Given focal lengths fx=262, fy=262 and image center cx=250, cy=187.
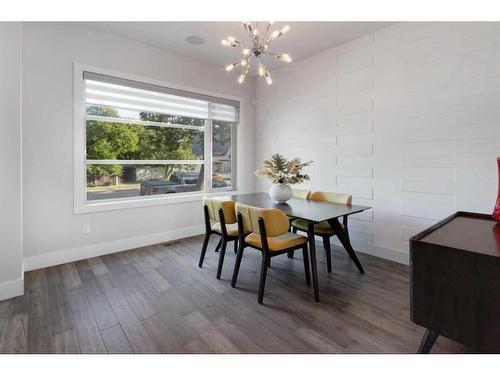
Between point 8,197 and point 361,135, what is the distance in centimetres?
386

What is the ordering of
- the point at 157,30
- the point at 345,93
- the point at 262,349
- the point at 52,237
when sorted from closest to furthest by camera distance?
the point at 262,349, the point at 52,237, the point at 157,30, the point at 345,93

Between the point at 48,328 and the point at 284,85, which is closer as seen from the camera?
the point at 48,328

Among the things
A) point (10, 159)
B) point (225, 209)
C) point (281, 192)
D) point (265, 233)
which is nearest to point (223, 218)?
point (225, 209)

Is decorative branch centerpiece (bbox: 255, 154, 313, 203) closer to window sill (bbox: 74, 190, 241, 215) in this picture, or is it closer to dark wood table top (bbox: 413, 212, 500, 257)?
dark wood table top (bbox: 413, 212, 500, 257)

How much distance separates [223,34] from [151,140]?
1759mm

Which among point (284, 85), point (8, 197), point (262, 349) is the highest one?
point (284, 85)

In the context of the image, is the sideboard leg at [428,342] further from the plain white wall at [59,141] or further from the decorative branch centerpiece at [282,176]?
the plain white wall at [59,141]

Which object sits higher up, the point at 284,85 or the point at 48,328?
the point at 284,85

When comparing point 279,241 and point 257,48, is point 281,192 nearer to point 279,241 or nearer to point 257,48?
point 279,241

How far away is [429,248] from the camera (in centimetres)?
130

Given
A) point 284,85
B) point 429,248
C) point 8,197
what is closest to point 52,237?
point 8,197

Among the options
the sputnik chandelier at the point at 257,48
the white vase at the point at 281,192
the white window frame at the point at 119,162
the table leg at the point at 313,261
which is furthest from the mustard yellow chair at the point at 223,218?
the white window frame at the point at 119,162

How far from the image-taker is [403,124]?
3066 mm

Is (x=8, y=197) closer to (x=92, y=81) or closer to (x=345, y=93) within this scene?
(x=92, y=81)
